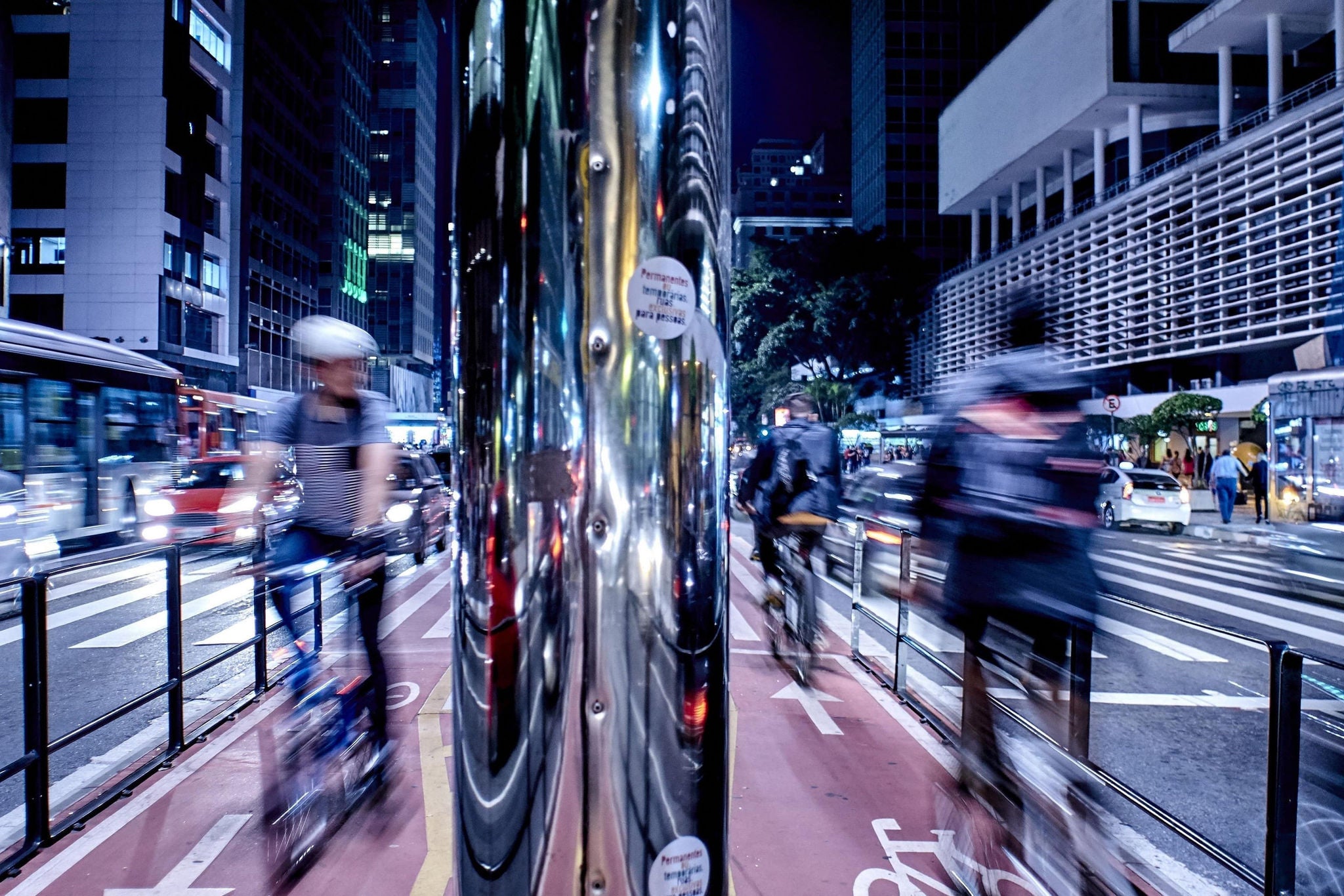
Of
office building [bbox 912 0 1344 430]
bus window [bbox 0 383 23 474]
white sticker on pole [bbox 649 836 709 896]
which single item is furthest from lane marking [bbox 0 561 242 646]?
office building [bbox 912 0 1344 430]

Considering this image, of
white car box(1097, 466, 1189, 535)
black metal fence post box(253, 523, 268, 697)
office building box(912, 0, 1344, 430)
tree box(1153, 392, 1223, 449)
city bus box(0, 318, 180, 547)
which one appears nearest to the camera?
black metal fence post box(253, 523, 268, 697)

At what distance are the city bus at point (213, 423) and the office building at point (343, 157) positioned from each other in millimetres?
47451

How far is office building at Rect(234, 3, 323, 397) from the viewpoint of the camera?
169 ft

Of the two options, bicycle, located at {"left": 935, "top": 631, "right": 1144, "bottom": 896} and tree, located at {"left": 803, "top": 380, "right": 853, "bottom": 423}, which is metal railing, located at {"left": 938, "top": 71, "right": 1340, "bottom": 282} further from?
bicycle, located at {"left": 935, "top": 631, "right": 1144, "bottom": 896}

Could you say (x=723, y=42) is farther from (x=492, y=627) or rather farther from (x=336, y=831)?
(x=336, y=831)

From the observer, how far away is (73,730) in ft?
15.0

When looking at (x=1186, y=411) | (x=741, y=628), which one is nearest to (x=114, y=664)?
(x=741, y=628)

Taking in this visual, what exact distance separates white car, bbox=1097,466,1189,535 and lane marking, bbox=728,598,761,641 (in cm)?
1283

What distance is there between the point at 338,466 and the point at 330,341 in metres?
0.60

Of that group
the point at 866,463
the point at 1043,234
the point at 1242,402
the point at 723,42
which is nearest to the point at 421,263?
the point at 866,463

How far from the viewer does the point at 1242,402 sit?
27.6 meters

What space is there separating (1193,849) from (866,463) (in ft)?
152

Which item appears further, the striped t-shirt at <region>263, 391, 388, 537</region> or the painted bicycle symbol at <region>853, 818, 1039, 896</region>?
the striped t-shirt at <region>263, 391, 388, 537</region>

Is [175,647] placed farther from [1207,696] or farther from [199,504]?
[199,504]
